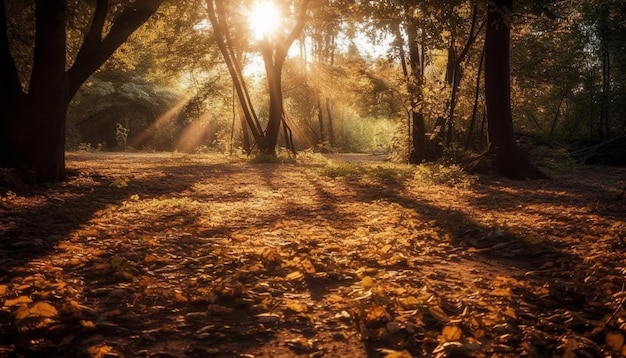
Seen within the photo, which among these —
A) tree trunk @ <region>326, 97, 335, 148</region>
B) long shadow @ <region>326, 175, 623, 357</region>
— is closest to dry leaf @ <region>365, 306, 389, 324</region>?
long shadow @ <region>326, 175, 623, 357</region>

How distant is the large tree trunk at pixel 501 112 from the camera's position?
9.95m

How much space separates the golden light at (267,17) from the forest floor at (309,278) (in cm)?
1076

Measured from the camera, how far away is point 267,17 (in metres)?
16.1

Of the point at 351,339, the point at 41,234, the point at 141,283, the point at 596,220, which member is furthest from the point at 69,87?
the point at 596,220

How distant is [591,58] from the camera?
72.4 ft

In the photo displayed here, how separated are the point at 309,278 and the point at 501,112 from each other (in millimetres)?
8417

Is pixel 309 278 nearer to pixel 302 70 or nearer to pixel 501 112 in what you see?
pixel 501 112

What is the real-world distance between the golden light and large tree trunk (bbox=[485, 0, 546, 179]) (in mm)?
8268

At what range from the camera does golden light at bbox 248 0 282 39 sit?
1574 cm

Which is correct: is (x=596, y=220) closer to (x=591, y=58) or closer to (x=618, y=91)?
(x=618, y=91)

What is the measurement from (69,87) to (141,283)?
22.4ft

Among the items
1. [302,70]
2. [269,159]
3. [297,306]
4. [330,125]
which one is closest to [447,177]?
[269,159]

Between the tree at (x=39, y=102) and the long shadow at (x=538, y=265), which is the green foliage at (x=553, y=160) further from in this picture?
the tree at (x=39, y=102)

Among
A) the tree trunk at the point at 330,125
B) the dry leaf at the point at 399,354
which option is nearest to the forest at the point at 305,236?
the dry leaf at the point at 399,354
